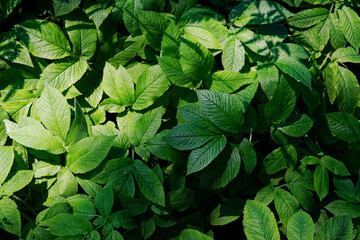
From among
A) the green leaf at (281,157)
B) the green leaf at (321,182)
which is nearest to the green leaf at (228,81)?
the green leaf at (281,157)

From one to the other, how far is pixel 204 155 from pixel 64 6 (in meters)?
1.06

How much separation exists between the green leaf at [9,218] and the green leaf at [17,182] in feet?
0.14

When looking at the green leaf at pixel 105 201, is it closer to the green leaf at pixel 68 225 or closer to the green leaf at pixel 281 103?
the green leaf at pixel 68 225

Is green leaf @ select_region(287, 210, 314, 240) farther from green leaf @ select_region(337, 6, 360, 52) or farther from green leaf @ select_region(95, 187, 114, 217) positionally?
green leaf @ select_region(337, 6, 360, 52)

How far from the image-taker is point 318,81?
5.76 ft

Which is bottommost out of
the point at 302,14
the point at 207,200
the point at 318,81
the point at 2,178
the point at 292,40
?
the point at 207,200

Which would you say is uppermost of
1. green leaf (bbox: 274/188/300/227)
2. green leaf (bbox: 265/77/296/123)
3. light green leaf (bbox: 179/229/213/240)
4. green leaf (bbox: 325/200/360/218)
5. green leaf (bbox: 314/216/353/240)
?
green leaf (bbox: 265/77/296/123)

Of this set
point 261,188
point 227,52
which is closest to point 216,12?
point 227,52

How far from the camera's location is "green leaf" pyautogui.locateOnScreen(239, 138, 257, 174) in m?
1.52

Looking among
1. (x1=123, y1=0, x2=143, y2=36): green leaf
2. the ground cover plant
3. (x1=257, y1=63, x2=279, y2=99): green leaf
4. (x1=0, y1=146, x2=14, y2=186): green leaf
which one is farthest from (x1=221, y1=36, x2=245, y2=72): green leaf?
(x1=0, y1=146, x2=14, y2=186): green leaf

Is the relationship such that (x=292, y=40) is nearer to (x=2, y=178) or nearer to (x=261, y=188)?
(x=261, y=188)

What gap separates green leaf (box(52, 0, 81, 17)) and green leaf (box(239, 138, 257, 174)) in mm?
1136

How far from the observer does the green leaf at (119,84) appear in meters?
1.56

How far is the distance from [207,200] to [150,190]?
0.45 m
